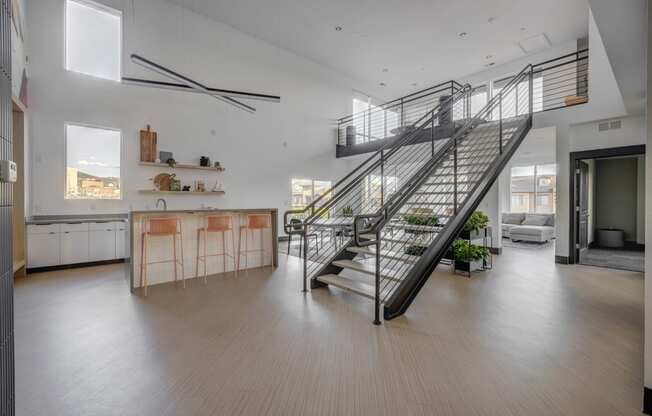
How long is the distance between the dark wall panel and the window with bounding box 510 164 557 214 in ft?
45.0

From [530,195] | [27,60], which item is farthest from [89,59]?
[530,195]

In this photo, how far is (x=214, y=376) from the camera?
82.0 inches

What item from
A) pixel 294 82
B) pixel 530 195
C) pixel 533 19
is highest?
pixel 533 19

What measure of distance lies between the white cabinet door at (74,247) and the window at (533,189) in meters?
13.8

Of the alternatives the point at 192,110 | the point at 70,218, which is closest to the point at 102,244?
the point at 70,218

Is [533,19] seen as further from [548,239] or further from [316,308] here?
[316,308]

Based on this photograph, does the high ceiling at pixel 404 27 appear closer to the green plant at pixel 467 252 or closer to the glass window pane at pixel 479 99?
the glass window pane at pixel 479 99

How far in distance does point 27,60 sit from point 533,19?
35.3 feet

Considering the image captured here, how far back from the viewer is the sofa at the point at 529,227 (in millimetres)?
8742

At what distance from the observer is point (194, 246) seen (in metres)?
4.72

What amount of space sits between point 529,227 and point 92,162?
38.1 feet

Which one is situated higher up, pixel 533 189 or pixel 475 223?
pixel 533 189

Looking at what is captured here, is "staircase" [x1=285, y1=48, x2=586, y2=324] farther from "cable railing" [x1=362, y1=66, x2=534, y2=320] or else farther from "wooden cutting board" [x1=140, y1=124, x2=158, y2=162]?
"wooden cutting board" [x1=140, y1=124, x2=158, y2=162]

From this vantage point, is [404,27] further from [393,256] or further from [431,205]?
[393,256]
